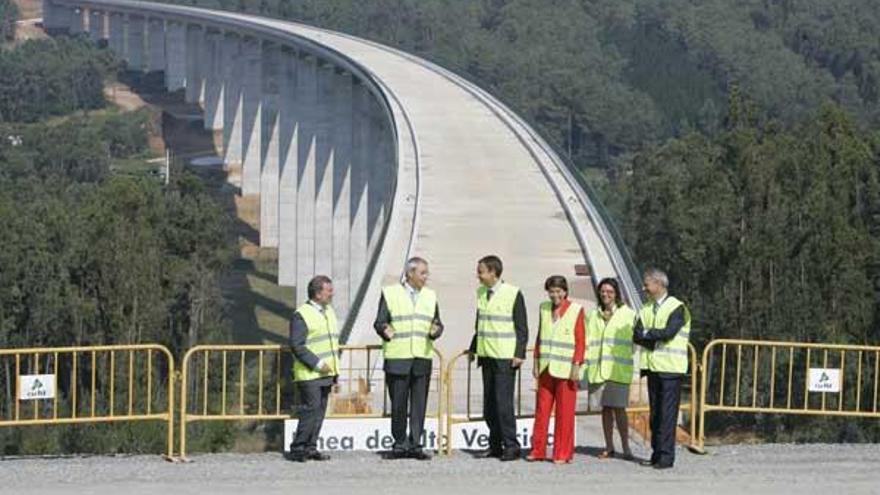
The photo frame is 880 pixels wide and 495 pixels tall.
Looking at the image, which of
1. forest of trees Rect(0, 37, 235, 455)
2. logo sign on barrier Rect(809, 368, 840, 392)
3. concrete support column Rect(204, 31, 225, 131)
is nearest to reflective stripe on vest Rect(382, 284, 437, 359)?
logo sign on barrier Rect(809, 368, 840, 392)

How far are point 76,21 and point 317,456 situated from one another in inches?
5012

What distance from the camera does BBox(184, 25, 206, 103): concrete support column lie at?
105m

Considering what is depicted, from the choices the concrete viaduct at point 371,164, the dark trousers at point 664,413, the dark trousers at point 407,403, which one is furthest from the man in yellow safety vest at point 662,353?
the concrete viaduct at point 371,164

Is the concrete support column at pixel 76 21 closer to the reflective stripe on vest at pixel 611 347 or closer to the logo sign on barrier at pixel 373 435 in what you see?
the logo sign on barrier at pixel 373 435

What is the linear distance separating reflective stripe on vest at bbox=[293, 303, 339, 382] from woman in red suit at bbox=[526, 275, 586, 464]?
5.61ft

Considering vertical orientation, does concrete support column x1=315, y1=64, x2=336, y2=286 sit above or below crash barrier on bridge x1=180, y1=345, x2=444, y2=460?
above

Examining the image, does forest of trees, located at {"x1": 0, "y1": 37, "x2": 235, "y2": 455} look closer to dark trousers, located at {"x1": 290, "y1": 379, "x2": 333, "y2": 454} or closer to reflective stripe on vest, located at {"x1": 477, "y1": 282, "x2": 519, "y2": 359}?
dark trousers, located at {"x1": 290, "y1": 379, "x2": 333, "y2": 454}

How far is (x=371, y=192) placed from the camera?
67.9 metres

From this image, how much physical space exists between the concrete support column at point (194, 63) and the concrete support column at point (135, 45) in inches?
539

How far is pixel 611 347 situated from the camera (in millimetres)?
16516

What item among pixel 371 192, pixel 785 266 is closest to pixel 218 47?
pixel 371 192

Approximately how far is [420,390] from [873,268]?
31873 mm

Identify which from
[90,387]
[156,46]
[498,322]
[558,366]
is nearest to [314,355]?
[498,322]

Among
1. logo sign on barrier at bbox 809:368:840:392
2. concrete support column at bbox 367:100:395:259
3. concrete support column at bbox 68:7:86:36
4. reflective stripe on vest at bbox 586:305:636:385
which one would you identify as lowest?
logo sign on barrier at bbox 809:368:840:392
